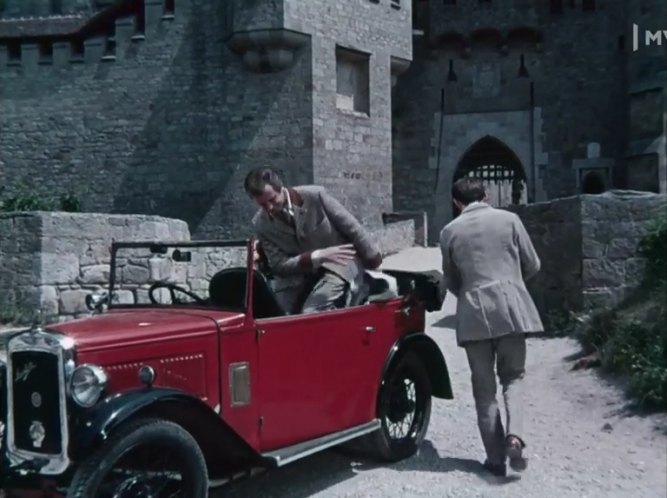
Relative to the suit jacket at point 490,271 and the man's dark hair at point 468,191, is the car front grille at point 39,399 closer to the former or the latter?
the suit jacket at point 490,271

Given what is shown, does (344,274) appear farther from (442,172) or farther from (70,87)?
(442,172)

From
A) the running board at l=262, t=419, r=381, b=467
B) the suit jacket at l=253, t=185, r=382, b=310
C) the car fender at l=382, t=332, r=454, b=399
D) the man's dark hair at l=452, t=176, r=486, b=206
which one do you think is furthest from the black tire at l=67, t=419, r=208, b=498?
the man's dark hair at l=452, t=176, r=486, b=206

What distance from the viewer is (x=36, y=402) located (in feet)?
13.1

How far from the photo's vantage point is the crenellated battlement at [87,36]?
18812 millimetres

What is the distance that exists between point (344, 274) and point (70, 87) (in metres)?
15.7

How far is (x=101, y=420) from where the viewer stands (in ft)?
12.4

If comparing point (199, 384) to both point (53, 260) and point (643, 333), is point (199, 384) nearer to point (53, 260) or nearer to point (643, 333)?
point (643, 333)

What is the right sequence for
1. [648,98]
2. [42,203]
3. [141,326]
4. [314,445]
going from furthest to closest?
[648,98] < [42,203] < [314,445] < [141,326]

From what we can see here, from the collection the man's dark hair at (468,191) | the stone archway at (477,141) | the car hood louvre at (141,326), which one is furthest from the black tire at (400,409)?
the stone archway at (477,141)

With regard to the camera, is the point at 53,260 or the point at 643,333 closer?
the point at 643,333

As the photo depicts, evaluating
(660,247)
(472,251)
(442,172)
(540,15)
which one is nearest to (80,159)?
(442,172)

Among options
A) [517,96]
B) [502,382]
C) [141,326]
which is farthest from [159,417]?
[517,96]

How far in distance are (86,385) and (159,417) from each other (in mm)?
377

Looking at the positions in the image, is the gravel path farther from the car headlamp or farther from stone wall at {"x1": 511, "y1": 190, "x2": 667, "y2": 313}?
stone wall at {"x1": 511, "y1": 190, "x2": 667, "y2": 313}
